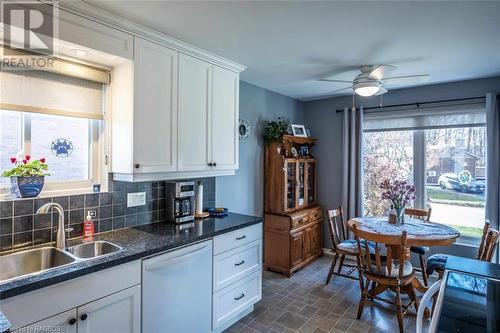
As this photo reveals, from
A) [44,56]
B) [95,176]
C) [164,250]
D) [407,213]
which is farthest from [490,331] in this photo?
[407,213]

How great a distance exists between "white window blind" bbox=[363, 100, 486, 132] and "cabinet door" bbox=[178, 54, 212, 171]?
2.65 m

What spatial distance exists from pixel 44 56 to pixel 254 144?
2.43 meters

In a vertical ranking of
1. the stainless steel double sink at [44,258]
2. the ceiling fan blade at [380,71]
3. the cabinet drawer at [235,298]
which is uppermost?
the ceiling fan blade at [380,71]

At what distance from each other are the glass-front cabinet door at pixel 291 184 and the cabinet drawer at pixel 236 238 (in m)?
1.19

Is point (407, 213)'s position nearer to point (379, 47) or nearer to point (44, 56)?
point (379, 47)

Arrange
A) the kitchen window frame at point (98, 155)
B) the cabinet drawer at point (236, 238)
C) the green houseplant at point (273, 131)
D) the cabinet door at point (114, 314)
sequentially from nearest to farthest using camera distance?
the cabinet door at point (114, 314), the kitchen window frame at point (98, 155), the cabinet drawer at point (236, 238), the green houseplant at point (273, 131)

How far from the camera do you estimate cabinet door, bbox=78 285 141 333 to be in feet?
5.01

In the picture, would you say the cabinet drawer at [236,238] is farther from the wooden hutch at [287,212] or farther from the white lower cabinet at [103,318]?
the wooden hutch at [287,212]

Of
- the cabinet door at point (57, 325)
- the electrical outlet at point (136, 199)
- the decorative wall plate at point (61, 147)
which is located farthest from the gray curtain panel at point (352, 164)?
the cabinet door at point (57, 325)

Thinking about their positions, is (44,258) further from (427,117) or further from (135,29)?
(427,117)

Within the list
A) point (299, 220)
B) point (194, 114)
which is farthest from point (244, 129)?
point (299, 220)

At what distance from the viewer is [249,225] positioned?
2.64 meters

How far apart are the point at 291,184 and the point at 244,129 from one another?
3.42 ft

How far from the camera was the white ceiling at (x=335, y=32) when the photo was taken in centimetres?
182
